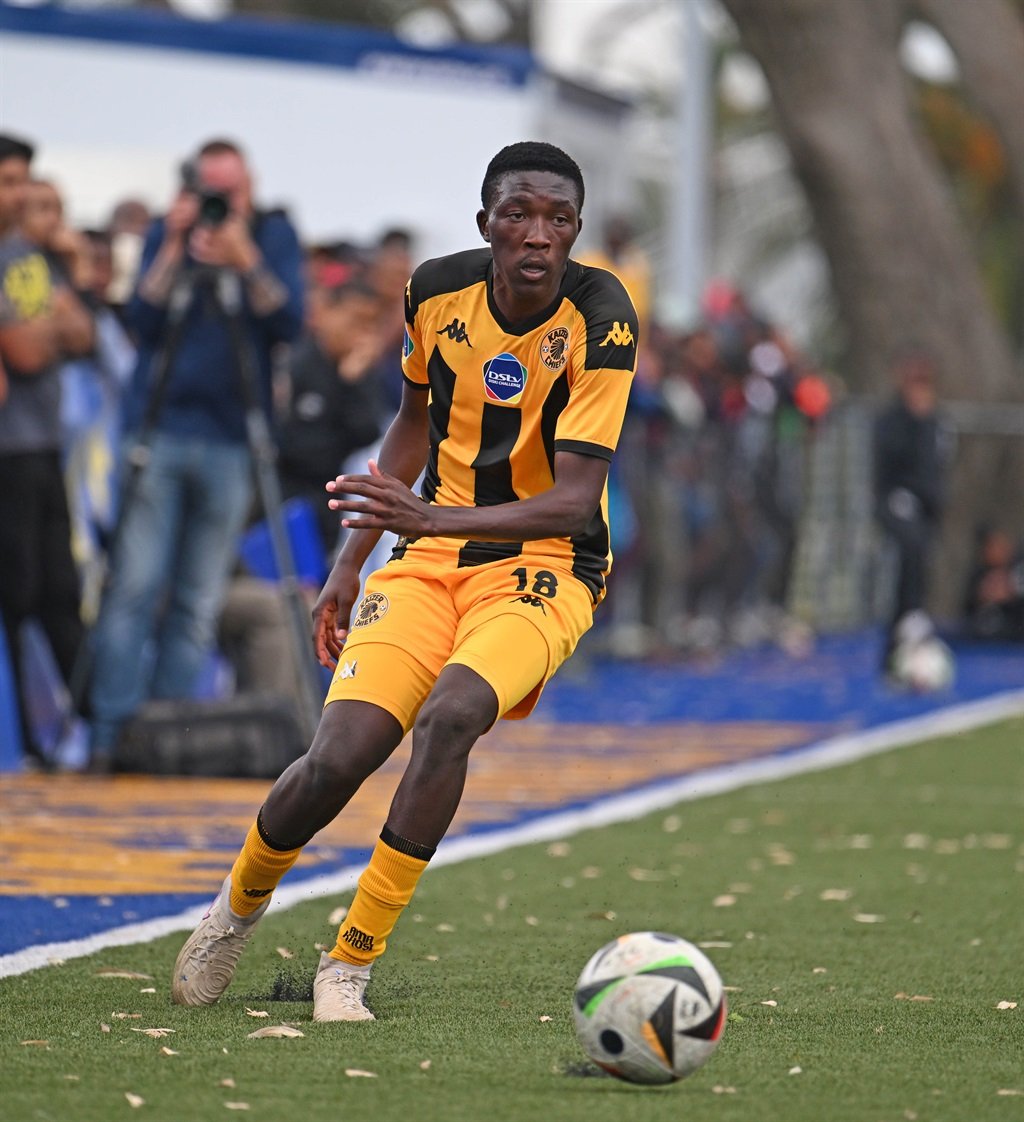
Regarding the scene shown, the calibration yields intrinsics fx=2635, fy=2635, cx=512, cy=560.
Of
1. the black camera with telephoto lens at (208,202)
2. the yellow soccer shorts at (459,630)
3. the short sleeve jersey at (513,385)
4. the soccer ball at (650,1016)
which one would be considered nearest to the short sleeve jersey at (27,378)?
the black camera with telephoto lens at (208,202)

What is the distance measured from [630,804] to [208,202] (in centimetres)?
311

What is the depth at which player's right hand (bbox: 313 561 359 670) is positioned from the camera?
6762 millimetres

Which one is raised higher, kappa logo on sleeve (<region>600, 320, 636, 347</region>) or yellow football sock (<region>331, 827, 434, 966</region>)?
kappa logo on sleeve (<region>600, 320, 636, 347</region>)

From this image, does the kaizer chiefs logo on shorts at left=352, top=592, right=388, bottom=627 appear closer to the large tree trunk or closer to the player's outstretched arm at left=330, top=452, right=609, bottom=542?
the player's outstretched arm at left=330, top=452, right=609, bottom=542

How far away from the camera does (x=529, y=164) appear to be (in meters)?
6.37

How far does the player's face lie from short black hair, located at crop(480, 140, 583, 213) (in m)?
0.02

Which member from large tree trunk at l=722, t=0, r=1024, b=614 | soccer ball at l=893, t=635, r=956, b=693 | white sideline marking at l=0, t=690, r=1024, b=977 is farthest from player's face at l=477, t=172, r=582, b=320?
large tree trunk at l=722, t=0, r=1024, b=614

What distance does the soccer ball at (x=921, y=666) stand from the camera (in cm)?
1795

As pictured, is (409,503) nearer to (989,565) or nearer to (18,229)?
(18,229)

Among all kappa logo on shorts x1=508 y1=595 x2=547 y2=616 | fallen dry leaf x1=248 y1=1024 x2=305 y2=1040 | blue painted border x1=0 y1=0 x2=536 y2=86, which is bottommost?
fallen dry leaf x1=248 y1=1024 x2=305 y2=1040

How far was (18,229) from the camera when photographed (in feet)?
37.7

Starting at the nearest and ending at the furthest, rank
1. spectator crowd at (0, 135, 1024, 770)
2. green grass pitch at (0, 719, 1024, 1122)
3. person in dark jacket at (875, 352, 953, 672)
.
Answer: green grass pitch at (0, 719, 1024, 1122) → spectator crowd at (0, 135, 1024, 770) → person in dark jacket at (875, 352, 953, 672)

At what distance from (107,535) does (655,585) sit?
7680 millimetres

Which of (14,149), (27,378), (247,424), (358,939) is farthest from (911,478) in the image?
(358,939)
